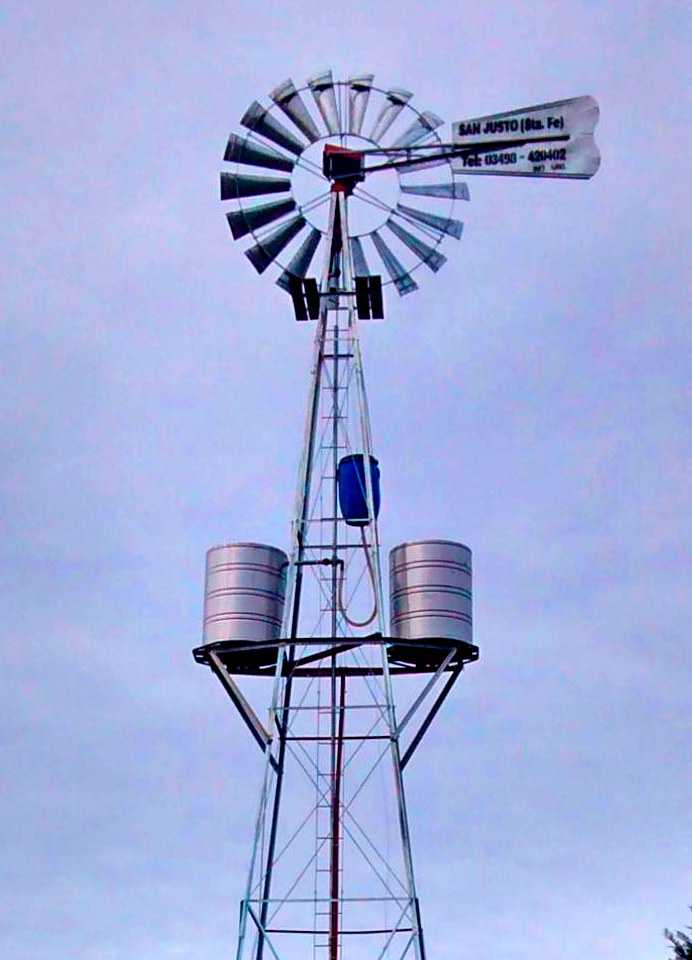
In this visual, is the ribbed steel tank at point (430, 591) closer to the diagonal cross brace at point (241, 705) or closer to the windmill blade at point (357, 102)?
the diagonal cross brace at point (241, 705)

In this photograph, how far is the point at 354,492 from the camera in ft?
119

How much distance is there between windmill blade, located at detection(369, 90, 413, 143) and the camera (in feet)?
123

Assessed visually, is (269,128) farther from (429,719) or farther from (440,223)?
(429,719)

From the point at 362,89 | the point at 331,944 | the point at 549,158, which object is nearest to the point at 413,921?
the point at 331,944

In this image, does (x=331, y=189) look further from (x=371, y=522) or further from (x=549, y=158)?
(x=371, y=522)

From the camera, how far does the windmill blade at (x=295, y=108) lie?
37.3m

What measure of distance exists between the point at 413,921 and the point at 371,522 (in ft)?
27.6

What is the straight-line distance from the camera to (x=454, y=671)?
1421 inches

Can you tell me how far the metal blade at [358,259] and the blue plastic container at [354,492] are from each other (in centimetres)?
461

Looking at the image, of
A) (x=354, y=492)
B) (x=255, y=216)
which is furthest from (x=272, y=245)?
(x=354, y=492)

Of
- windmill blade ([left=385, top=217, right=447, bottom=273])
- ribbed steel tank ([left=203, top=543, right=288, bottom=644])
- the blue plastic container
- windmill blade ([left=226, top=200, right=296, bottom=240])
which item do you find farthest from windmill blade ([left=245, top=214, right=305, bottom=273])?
ribbed steel tank ([left=203, top=543, right=288, bottom=644])

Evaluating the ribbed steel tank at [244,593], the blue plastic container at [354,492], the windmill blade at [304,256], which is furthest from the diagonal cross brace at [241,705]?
the windmill blade at [304,256]

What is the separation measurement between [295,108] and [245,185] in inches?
80.7

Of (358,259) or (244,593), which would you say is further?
(358,259)
